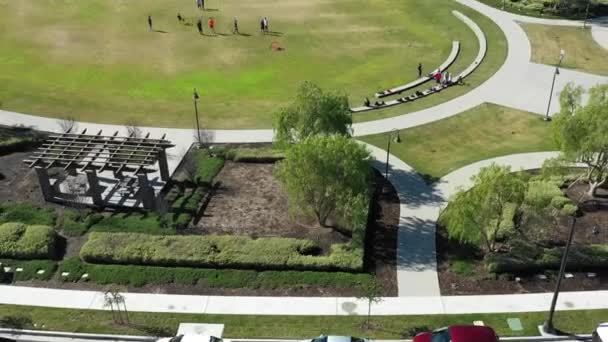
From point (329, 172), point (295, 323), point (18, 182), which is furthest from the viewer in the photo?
point (18, 182)


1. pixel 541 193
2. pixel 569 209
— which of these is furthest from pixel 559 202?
pixel 541 193

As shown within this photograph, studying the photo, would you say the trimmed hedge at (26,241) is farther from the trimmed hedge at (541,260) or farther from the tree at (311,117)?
the trimmed hedge at (541,260)

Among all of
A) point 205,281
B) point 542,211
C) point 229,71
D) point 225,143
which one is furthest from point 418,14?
point 205,281

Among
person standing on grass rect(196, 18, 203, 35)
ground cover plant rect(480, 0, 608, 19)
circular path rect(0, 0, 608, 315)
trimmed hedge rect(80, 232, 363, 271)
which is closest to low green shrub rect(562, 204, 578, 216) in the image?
circular path rect(0, 0, 608, 315)

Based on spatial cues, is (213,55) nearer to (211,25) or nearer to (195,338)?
(211,25)

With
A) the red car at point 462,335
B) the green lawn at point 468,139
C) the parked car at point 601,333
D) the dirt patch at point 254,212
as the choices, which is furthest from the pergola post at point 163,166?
the parked car at point 601,333

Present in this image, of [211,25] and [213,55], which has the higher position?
[211,25]

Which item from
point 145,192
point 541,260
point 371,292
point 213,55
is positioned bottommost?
point 371,292
